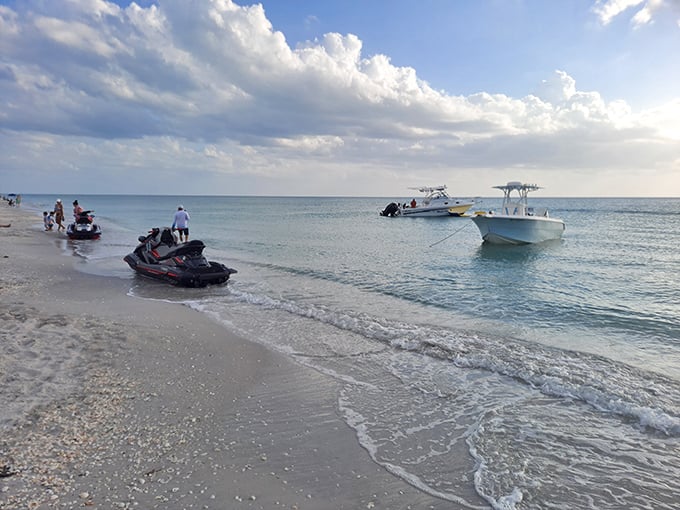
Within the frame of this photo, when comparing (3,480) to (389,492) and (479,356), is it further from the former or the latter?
(479,356)

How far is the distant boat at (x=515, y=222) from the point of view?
26.2m

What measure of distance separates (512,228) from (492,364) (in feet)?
69.1

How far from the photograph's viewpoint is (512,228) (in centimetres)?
2633

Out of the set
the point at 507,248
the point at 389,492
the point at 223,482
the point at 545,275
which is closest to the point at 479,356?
the point at 389,492

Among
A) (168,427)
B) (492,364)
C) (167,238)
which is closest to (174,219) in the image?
(167,238)

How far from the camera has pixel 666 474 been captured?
13.9ft

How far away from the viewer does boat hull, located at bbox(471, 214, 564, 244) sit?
26.1m

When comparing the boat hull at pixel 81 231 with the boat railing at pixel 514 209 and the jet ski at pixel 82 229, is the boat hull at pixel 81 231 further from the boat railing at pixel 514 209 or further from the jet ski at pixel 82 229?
the boat railing at pixel 514 209

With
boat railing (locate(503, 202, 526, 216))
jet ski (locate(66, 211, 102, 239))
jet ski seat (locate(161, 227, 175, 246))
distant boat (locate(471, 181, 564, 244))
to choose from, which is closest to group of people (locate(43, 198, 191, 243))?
jet ski (locate(66, 211, 102, 239))

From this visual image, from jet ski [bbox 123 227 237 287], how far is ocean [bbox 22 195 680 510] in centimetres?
45

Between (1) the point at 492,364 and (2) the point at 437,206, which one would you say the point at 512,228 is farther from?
(2) the point at 437,206

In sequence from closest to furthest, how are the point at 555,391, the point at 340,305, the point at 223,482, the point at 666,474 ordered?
1. the point at 223,482
2. the point at 666,474
3. the point at 555,391
4. the point at 340,305

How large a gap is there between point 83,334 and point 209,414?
3957 millimetres

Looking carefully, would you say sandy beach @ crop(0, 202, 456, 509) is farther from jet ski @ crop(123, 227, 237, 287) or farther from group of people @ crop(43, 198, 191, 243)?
group of people @ crop(43, 198, 191, 243)
